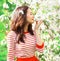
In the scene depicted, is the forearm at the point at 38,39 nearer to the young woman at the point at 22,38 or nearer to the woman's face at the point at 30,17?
the young woman at the point at 22,38

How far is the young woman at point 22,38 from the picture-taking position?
2963mm

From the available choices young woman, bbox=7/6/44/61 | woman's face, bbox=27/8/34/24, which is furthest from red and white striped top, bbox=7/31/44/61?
woman's face, bbox=27/8/34/24

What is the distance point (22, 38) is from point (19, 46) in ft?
0.27

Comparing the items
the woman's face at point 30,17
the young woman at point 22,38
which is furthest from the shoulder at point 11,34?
the woman's face at point 30,17

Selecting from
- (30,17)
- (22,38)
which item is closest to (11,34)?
(22,38)

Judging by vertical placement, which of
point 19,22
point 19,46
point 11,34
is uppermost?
point 19,22

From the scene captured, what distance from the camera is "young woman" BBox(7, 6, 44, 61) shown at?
2.96m

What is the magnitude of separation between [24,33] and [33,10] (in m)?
0.25

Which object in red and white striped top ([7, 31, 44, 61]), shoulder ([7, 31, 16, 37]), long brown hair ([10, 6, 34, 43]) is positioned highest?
long brown hair ([10, 6, 34, 43])

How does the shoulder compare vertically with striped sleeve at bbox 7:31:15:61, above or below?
above

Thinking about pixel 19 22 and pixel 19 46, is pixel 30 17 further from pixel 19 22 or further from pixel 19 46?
pixel 19 46

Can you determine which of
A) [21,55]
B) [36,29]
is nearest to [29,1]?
[36,29]

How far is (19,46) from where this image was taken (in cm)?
299

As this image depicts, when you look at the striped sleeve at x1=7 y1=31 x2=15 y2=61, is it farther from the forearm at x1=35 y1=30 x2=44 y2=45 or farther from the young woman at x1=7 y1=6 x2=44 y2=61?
the forearm at x1=35 y1=30 x2=44 y2=45
